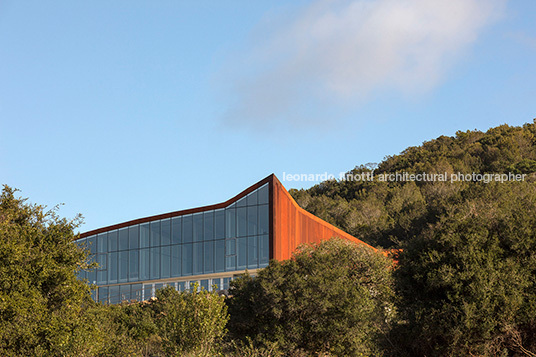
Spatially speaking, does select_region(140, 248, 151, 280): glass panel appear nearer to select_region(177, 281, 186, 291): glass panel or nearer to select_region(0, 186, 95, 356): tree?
select_region(177, 281, 186, 291): glass panel

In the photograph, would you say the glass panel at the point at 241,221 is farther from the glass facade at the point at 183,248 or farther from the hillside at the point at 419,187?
the hillside at the point at 419,187

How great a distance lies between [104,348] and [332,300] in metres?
9.38

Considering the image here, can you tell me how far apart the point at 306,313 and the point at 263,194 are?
1895 cm

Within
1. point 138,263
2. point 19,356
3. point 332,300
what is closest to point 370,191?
point 138,263

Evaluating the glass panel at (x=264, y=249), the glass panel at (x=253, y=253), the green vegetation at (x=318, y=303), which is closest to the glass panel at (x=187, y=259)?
the glass panel at (x=253, y=253)

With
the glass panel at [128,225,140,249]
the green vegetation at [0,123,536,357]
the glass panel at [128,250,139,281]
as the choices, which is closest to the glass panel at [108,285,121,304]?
the glass panel at [128,250,139,281]

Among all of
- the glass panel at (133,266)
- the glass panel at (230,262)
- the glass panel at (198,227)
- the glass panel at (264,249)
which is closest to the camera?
the glass panel at (264,249)

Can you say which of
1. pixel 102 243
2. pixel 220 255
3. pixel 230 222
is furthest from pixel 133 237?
pixel 230 222

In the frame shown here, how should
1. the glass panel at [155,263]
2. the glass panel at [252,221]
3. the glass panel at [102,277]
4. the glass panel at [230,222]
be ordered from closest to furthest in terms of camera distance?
the glass panel at [252,221] → the glass panel at [230,222] → the glass panel at [155,263] → the glass panel at [102,277]

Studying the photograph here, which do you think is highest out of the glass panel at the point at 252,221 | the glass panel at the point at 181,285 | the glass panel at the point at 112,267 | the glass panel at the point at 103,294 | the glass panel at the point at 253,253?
the glass panel at the point at 252,221

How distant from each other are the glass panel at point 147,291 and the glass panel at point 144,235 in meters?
3.51

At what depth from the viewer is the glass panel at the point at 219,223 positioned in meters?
46.3

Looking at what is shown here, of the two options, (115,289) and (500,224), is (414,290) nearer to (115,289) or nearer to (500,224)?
(500,224)

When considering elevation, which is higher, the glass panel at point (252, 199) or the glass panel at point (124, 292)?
the glass panel at point (252, 199)
